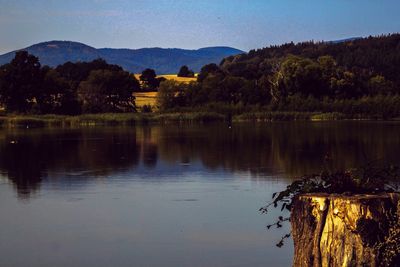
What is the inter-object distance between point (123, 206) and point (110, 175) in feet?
18.2

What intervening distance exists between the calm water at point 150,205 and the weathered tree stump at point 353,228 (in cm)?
199

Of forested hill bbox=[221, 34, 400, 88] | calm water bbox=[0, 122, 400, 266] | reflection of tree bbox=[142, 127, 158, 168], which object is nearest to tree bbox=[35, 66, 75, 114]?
forested hill bbox=[221, 34, 400, 88]

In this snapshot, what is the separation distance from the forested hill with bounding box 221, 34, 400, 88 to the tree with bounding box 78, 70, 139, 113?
18.1m

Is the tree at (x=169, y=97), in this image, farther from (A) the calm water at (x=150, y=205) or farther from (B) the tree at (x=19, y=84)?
(A) the calm water at (x=150, y=205)

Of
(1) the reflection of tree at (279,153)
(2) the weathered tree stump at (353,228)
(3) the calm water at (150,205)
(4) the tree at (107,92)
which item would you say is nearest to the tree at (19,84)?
(4) the tree at (107,92)

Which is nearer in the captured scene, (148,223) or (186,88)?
(148,223)

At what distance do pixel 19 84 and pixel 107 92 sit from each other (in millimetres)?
10101

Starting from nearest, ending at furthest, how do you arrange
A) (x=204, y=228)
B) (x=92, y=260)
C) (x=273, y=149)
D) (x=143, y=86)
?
(x=92, y=260) → (x=204, y=228) → (x=273, y=149) → (x=143, y=86)

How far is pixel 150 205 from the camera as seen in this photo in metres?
13.7

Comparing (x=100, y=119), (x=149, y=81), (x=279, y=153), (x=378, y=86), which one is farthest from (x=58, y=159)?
(x=149, y=81)

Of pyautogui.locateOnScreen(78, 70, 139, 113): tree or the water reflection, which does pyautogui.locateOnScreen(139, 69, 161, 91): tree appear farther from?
the water reflection

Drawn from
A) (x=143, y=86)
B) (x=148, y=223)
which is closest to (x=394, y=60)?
(x=143, y=86)

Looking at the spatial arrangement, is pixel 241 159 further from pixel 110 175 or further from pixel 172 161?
pixel 110 175

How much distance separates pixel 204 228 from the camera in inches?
444
